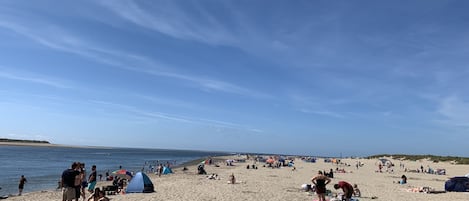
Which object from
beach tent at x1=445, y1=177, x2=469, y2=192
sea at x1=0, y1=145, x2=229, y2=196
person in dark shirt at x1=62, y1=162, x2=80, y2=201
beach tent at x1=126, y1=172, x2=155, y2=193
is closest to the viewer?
person in dark shirt at x1=62, y1=162, x2=80, y2=201

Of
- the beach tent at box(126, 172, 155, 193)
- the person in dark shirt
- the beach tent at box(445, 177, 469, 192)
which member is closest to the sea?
the beach tent at box(126, 172, 155, 193)

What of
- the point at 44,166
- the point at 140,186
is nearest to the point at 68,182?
the point at 140,186

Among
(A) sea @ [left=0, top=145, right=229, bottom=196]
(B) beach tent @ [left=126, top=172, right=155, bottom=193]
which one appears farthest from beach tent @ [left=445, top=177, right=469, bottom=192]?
(A) sea @ [left=0, top=145, right=229, bottom=196]

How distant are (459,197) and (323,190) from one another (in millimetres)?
9694

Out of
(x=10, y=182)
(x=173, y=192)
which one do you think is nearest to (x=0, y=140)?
(x=10, y=182)

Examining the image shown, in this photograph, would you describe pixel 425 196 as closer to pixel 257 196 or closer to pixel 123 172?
pixel 257 196

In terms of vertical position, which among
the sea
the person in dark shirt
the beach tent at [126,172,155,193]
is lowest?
the sea

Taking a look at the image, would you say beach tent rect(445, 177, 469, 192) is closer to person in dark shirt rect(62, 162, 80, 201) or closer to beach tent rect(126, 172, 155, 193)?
beach tent rect(126, 172, 155, 193)

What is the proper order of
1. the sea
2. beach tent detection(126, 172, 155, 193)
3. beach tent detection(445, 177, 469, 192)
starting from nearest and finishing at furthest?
1. beach tent detection(126, 172, 155, 193)
2. beach tent detection(445, 177, 469, 192)
3. the sea

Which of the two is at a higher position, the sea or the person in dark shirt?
the person in dark shirt

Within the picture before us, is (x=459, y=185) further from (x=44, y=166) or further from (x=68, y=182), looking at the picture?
(x=44, y=166)

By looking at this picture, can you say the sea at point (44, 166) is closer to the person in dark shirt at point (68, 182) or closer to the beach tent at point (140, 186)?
the beach tent at point (140, 186)

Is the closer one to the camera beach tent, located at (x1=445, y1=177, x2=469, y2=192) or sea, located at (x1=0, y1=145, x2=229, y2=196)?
beach tent, located at (x1=445, y1=177, x2=469, y2=192)

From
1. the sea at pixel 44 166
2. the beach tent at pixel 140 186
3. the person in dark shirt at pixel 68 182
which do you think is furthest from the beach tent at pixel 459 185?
the sea at pixel 44 166
